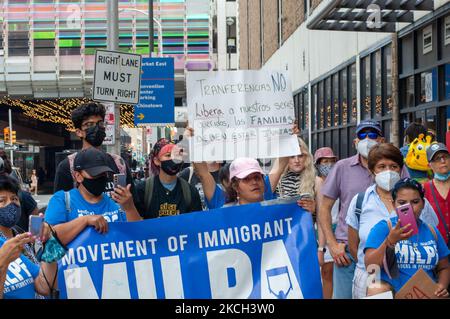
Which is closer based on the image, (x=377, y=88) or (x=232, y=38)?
(x=377, y=88)

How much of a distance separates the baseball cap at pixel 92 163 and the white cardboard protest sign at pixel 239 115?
1244mm

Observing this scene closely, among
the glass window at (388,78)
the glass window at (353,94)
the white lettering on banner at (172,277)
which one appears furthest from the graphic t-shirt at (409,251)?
the glass window at (353,94)

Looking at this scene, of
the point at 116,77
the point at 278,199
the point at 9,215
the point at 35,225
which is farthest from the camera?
the point at 116,77

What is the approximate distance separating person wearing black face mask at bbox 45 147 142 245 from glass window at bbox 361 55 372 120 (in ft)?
44.6

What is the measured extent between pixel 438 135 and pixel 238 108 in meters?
7.85

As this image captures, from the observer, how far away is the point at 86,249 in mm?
4184

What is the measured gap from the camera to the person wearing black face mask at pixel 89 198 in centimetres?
457

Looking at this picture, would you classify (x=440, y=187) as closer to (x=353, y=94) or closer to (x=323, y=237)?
(x=323, y=237)

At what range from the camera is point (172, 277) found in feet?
13.8

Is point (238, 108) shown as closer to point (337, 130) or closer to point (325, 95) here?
point (337, 130)

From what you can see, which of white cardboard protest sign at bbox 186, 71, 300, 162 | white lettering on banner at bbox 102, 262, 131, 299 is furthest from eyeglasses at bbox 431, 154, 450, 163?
white lettering on banner at bbox 102, 262, 131, 299

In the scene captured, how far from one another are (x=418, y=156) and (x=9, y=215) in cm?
400

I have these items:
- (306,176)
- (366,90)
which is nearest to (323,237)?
(306,176)
